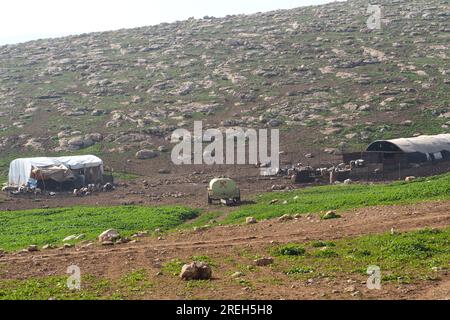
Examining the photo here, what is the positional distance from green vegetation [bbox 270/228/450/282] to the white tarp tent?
36.0 metres

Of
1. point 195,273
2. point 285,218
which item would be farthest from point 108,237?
point 195,273

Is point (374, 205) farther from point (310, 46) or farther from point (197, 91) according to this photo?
point (310, 46)

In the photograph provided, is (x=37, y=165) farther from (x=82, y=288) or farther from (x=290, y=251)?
(x=82, y=288)

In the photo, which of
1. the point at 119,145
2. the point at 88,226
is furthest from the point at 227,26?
the point at 88,226

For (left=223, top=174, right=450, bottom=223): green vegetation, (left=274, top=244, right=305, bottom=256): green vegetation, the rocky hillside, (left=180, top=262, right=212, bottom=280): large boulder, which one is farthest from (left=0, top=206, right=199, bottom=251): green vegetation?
the rocky hillside

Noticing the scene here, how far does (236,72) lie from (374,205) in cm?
5893

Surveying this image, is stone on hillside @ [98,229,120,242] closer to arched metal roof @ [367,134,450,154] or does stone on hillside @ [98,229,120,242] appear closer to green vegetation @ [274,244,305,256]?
green vegetation @ [274,244,305,256]

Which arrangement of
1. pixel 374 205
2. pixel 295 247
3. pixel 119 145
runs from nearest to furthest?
pixel 295 247, pixel 374 205, pixel 119 145

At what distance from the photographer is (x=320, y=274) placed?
59.9ft

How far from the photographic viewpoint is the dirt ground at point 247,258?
16.2m

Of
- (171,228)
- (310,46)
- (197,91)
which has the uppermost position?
(310,46)

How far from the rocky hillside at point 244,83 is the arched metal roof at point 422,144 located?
944 centimetres

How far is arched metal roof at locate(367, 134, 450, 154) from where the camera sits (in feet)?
170
